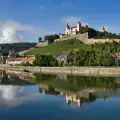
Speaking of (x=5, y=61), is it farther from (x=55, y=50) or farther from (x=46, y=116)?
(x=46, y=116)

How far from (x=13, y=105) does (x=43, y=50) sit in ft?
328

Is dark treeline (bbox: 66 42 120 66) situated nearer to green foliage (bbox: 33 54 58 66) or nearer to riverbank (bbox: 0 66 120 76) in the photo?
riverbank (bbox: 0 66 120 76)

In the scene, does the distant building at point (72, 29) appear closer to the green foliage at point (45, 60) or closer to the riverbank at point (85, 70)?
the green foliage at point (45, 60)

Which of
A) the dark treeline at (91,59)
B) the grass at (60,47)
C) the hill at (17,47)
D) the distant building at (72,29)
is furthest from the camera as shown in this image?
the hill at (17,47)

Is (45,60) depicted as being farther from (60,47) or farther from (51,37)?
(51,37)

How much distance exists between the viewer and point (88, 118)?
2328cm

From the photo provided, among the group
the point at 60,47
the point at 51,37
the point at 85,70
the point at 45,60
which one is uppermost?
the point at 51,37

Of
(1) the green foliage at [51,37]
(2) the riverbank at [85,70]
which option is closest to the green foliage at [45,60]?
(2) the riverbank at [85,70]

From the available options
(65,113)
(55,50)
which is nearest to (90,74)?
(65,113)

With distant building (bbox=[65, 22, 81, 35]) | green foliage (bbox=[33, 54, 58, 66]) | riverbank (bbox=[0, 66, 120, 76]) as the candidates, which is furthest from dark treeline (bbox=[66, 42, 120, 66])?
distant building (bbox=[65, 22, 81, 35])

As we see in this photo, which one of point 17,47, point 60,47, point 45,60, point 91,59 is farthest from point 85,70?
point 17,47

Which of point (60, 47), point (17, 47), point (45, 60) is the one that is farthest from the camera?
point (17, 47)

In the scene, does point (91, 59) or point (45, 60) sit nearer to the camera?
point (91, 59)

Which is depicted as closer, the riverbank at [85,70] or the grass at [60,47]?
the riverbank at [85,70]
